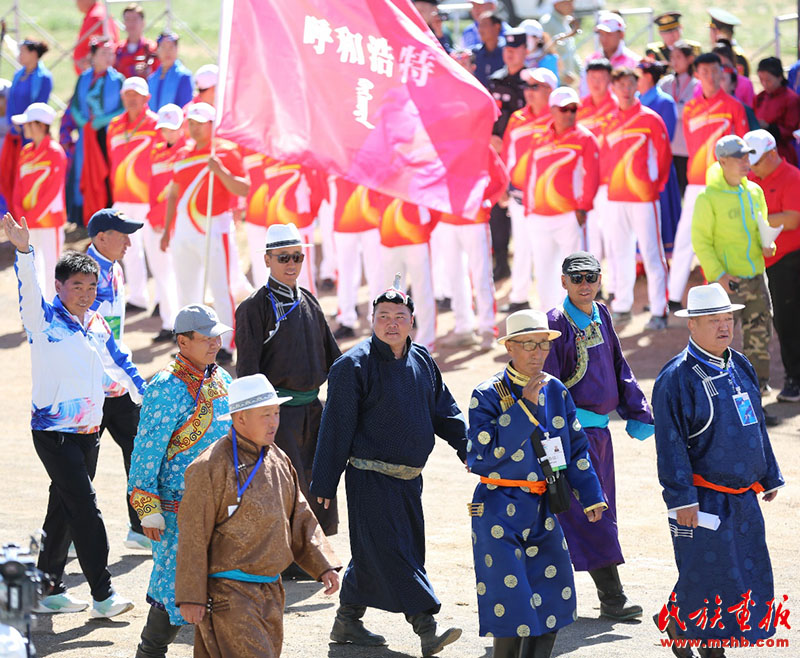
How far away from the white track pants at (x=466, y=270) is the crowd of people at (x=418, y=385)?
30 millimetres

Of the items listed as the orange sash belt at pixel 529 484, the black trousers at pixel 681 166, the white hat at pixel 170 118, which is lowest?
the orange sash belt at pixel 529 484

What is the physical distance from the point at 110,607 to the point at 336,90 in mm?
4286

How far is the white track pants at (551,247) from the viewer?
48.7 feet

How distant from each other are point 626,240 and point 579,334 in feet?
25.2

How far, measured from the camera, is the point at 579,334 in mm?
7793

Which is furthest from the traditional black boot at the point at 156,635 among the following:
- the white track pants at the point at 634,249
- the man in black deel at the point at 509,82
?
the man in black deel at the point at 509,82

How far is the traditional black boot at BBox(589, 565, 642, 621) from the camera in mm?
7766

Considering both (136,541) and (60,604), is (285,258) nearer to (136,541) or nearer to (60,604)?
(136,541)

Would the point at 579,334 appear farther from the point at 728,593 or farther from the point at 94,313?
the point at 94,313

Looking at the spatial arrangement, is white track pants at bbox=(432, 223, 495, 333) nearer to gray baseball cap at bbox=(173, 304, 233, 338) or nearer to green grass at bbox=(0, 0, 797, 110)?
gray baseball cap at bbox=(173, 304, 233, 338)

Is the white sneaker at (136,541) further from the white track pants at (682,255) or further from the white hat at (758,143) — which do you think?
the white track pants at (682,255)

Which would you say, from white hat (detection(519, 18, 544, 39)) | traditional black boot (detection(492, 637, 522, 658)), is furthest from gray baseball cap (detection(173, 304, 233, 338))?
white hat (detection(519, 18, 544, 39))

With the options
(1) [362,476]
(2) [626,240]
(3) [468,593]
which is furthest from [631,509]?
(2) [626,240]

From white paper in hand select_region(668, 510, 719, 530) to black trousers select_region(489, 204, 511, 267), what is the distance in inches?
429
